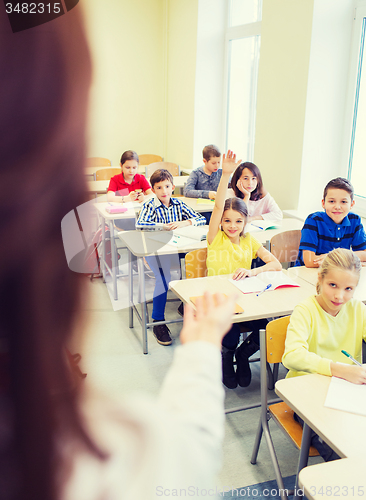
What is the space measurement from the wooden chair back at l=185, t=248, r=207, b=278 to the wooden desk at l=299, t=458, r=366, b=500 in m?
1.56

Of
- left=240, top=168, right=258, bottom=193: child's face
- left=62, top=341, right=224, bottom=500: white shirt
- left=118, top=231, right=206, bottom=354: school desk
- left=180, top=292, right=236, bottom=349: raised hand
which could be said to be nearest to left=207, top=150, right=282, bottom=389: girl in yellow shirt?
left=118, top=231, right=206, bottom=354: school desk

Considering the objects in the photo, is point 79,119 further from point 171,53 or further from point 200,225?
point 171,53

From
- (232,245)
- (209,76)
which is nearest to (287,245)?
(232,245)

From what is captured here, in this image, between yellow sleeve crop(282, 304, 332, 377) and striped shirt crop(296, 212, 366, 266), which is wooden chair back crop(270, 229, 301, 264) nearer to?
striped shirt crop(296, 212, 366, 266)

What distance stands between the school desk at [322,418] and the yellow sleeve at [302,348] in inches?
1.9

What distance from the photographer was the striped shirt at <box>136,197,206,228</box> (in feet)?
11.0

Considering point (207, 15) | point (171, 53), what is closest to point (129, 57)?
point (171, 53)

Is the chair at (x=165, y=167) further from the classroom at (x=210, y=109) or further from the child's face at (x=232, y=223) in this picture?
the child's face at (x=232, y=223)

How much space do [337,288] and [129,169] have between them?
2.72m

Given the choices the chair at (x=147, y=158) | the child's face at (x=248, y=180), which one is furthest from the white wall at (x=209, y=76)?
the child's face at (x=248, y=180)

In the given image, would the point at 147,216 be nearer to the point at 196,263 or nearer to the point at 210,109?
the point at 196,263

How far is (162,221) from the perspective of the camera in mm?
3389

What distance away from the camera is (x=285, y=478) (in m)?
1.86

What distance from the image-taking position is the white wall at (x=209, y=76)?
5293 millimetres
